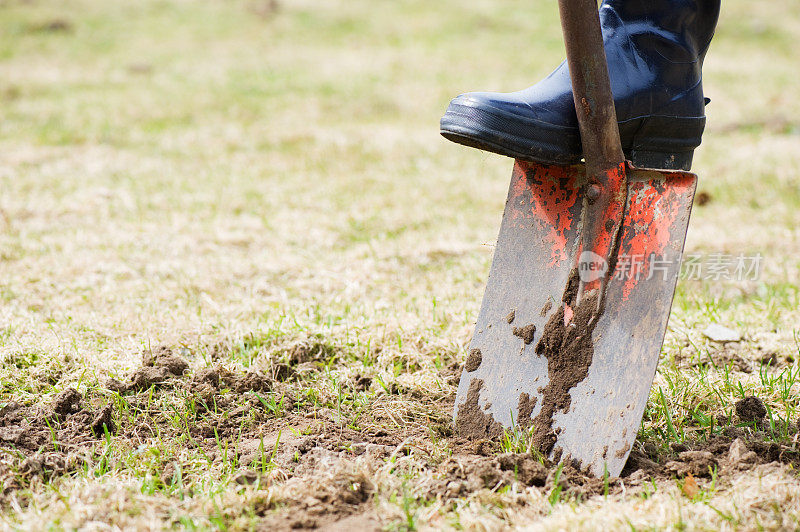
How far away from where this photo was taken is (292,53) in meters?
10.4

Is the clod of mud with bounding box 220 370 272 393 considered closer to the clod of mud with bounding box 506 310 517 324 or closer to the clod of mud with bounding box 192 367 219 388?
the clod of mud with bounding box 192 367 219 388

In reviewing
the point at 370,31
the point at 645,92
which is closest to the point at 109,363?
the point at 645,92

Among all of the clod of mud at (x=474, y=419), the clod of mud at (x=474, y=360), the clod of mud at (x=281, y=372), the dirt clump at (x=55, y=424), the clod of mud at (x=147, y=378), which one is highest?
the clod of mud at (x=474, y=360)

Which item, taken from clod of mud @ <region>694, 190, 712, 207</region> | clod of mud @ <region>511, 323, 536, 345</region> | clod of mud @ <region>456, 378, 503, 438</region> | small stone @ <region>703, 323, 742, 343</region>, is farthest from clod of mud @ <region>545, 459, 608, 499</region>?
clod of mud @ <region>694, 190, 712, 207</region>

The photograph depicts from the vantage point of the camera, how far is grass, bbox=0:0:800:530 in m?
1.66

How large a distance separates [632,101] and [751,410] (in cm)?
91

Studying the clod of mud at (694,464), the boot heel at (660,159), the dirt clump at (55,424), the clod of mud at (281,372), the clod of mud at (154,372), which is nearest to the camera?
the clod of mud at (694,464)

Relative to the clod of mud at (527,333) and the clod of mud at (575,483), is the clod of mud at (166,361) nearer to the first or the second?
the clod of mud at (527,333)

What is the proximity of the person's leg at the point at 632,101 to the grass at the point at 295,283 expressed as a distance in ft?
2.47

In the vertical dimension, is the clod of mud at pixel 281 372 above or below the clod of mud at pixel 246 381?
above

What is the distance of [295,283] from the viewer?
10.7 feet

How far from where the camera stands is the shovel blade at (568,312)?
1.75 metres

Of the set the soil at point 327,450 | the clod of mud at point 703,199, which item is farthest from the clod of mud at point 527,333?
the clod of mud at point 703,199

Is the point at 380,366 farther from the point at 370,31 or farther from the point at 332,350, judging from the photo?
the point at 370,31
